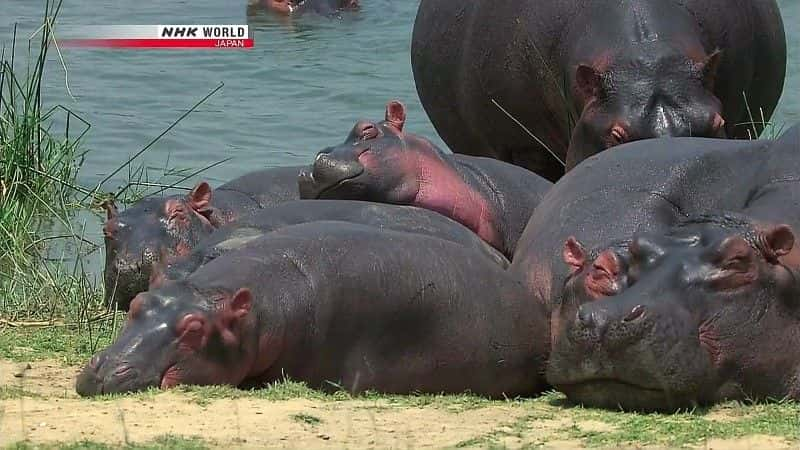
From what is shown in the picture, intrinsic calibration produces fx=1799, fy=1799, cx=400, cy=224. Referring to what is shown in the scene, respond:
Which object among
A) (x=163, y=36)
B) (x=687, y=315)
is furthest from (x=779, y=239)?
(x=163, y=36)

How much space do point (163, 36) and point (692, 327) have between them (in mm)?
11817

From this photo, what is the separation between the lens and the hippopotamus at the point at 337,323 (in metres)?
5.05

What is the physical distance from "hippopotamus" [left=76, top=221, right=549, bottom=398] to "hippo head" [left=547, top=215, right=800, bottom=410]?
0.50m

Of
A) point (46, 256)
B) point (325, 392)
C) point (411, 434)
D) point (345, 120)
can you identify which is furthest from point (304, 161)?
point (411, 434)

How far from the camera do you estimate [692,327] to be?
4.79m

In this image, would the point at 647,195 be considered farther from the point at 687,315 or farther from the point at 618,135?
the point at 618,135

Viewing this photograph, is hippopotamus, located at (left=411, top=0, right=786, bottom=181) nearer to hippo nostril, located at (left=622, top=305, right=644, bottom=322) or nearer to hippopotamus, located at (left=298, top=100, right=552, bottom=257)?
hippopotamus, located at (left=298, top=100, right=552, bottom=257)

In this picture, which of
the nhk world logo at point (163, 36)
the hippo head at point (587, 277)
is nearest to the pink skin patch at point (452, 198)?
the hippo head at point (587, 277)

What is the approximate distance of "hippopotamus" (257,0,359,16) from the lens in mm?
17422

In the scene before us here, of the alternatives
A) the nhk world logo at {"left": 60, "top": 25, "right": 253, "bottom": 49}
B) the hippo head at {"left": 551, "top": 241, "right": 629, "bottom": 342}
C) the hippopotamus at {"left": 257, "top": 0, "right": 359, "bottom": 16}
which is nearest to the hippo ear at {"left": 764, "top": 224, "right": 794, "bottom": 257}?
the hippo head at {"left": 551, "top": 241, "right": 629, "bottom": 342}

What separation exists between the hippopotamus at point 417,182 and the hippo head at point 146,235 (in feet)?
1.41

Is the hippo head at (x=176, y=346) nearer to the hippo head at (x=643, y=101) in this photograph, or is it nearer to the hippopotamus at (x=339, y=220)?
the hippopotamus at (x=339, y=220)

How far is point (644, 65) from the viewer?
7391mm

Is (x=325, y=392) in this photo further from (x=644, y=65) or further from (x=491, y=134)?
(x=491, y=134)
